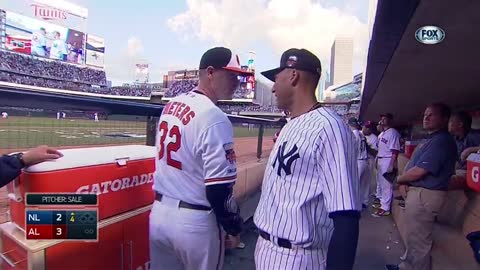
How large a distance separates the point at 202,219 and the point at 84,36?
58821mm

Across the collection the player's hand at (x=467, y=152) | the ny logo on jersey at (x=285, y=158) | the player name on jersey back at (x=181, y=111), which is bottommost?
the player's hand at (x=467, y=152)

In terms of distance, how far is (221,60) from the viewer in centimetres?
205

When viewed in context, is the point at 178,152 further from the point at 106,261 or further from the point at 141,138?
the point at 141,138

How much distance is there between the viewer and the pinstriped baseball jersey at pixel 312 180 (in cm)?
141

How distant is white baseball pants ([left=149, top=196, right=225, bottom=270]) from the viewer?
1903 millimetres

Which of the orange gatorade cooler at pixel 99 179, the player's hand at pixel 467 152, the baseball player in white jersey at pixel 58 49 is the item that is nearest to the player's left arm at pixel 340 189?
the orange gatorade cooler at pixel 99 179

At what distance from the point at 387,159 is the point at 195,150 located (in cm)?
572

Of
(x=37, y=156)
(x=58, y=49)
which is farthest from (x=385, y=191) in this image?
(x=58, y=49)

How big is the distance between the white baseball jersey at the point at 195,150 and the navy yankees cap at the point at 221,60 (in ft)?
0.63

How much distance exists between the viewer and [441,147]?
3.23 metres

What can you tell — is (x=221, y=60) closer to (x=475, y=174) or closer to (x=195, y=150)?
(x=195, y=150)

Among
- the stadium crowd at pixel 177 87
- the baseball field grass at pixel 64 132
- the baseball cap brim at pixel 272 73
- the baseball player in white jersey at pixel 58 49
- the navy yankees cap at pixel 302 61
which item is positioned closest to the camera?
the navy yankees cap at pixel 302 61

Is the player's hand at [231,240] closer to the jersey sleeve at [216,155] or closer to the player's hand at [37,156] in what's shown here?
the jersey sleeve at [216,155]

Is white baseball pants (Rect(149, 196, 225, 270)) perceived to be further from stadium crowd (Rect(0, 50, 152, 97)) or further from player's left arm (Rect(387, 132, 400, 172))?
stadium crowd (Rect(0, 50, 152, 97))
